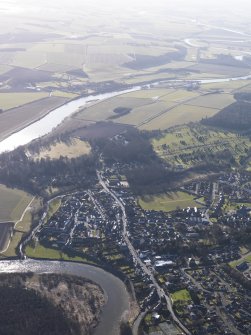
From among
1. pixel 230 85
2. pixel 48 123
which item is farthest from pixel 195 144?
pixel 230 85

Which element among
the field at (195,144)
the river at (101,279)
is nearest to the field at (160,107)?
the field at (195,144)

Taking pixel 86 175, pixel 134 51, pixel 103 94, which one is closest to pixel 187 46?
pixel 134 51

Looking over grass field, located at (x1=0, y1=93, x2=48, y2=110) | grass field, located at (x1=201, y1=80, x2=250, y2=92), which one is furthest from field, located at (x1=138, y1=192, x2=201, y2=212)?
grass field, located at (x1=201, y1=80, x2=250, y2=92)

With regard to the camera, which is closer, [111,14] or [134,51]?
[134,51]

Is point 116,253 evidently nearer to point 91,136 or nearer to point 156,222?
point 156,222

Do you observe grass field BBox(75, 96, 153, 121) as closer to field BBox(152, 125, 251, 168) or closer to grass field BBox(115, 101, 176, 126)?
grass field BBox(115, 101, 176, 126)

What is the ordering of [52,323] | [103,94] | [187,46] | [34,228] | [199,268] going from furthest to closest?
[187,46], [103,94], [34,228], [199,268], [52,323]

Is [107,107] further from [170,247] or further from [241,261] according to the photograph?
[241,261]
